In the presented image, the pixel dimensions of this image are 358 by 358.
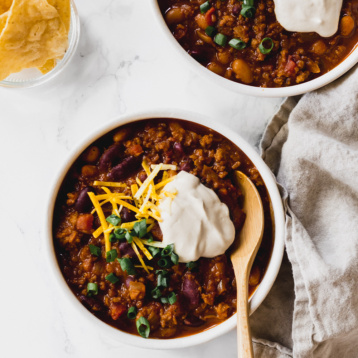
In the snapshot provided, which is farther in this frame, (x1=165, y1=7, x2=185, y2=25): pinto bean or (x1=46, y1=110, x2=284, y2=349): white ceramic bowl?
(x1=165, y1=7, x2=185, y2=25): pinto bean

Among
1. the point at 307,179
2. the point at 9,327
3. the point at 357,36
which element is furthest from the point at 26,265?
the point at 357,36

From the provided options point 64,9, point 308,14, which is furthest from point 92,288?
point 308,14

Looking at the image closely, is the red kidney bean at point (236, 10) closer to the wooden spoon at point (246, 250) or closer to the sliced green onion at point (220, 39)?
the sliced green onion at point (220, 39)

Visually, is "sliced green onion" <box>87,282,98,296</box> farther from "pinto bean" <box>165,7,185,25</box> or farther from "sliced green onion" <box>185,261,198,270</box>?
"pinto bean" <box>165,7,185,25</box>

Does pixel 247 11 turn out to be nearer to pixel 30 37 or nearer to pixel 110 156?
pixel 110 156

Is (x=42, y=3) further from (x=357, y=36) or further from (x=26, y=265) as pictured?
(x=357, y=36)

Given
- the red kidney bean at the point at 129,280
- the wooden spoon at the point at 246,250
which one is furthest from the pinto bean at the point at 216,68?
the red kidney bean at the point at 129,280

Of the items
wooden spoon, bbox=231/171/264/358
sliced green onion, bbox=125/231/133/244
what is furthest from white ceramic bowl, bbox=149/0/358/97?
sliced green onion, bbox=125/231/133/244

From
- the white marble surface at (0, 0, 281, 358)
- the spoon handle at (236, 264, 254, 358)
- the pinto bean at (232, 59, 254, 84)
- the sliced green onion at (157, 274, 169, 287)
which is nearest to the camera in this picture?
the spoon handle at (236, 264, 254, 358)
